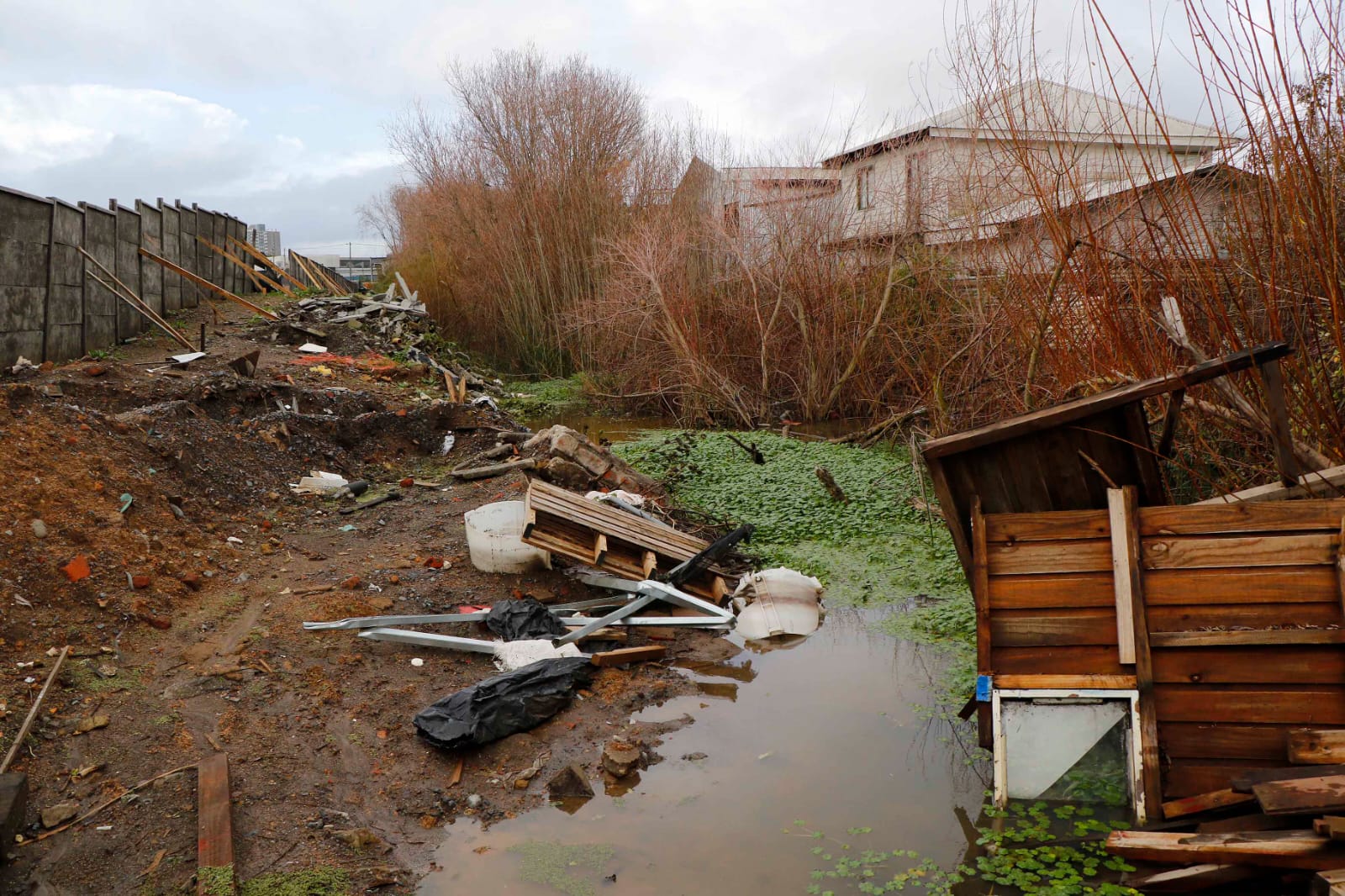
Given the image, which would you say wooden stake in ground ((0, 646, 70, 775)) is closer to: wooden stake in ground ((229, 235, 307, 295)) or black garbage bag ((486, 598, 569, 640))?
black garbage bag ((486, 598, 569, 640))

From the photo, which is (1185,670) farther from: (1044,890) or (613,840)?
(613,840)

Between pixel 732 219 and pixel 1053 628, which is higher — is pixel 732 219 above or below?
above

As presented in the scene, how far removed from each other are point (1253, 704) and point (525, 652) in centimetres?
371

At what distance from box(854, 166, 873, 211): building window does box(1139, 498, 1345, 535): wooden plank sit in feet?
35.9

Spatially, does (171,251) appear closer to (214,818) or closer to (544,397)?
(544,397)

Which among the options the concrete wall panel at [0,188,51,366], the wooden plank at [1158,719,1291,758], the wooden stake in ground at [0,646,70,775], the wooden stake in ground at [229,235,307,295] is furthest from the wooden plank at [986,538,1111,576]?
the wooden stake in ground at [229,235,307,295]

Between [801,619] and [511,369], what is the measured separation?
17.6 meters

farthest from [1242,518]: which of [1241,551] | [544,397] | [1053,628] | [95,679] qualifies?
[544,397]

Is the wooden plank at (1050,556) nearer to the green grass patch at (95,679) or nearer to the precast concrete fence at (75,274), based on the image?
the green grass patch at (95,679)

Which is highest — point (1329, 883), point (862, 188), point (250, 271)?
point (862, 188)

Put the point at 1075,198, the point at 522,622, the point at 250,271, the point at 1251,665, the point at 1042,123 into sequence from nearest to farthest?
the point at 1251,665, the point at 1075,198, the point at 522,622, the point at 1042,123, the point at 250,271

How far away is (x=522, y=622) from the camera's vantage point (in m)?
5.97

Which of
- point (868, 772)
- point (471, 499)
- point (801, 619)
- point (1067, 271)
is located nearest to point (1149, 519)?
point (868, 772)

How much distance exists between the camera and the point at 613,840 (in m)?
3.95
